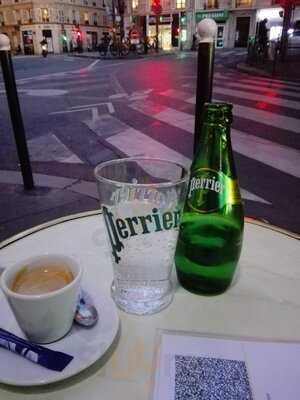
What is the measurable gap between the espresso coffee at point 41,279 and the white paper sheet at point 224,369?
220 millimetres

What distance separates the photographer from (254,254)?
987 mm

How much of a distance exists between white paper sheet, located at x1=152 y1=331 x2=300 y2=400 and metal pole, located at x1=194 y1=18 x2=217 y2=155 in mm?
831

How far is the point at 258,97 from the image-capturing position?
22.1ft

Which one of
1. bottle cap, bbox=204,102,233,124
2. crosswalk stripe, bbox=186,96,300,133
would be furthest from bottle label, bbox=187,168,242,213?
crosswalk stripe, bbox=186,96,300,133

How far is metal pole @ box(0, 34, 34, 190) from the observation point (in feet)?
8.36

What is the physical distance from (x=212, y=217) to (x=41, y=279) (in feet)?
1.29

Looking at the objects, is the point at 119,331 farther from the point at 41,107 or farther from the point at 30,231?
the point at 41,107

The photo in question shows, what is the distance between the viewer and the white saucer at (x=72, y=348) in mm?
564

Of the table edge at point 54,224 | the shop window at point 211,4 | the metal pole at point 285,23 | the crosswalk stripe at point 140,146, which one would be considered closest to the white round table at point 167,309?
the table edge at point 54,224

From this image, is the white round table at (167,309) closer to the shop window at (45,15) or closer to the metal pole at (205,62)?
the metal pole at (205,62)

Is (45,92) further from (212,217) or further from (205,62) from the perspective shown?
(212,217)

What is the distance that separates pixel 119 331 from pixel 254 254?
473mm

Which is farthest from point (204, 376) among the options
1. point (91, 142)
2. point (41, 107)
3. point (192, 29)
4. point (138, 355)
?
point (192, 29)

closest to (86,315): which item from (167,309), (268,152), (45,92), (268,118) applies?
(167,309)
